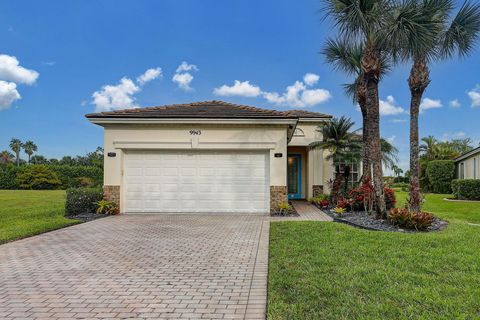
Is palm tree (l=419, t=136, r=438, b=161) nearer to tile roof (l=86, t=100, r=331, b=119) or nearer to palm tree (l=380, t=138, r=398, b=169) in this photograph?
palm tree (l=380, t=138, r=398, b=169)

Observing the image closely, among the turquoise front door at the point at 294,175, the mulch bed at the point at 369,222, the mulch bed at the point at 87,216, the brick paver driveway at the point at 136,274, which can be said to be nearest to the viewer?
the brick paver driveway at the point at 136,274

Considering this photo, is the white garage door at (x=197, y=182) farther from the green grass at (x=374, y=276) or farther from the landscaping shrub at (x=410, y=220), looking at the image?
the landscaping shrub at (x=410, y=220)

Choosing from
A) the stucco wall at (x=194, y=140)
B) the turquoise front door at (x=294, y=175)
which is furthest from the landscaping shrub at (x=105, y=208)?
the turquoise front door at (x=294, y=175)

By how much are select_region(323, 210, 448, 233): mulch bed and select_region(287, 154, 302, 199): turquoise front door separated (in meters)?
6.66

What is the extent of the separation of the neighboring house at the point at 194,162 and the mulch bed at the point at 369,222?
2.43 meters

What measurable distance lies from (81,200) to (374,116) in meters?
11.0

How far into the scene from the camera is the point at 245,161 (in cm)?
1284

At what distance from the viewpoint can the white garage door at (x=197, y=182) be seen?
12703 millimetres

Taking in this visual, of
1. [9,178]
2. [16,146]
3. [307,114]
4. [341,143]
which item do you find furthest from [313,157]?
[16,146]

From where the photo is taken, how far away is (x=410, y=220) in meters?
9.14

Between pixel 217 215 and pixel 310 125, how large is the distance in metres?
8.30

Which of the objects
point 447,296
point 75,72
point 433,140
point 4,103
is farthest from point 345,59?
point 433,140

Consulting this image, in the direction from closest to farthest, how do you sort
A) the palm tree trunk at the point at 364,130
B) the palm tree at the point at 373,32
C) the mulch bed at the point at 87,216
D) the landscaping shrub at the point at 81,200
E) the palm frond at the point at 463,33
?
the palm tree at the point at 373,32, the palm frond at the point at 463,33, the mulch bed at the point at 87,216, the landscaping shrub at the point at 81,200, the palm tree trunk at the point at 364,130

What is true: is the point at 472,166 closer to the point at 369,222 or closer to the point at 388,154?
the point at 388,154
